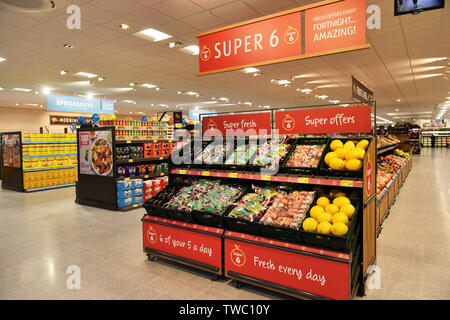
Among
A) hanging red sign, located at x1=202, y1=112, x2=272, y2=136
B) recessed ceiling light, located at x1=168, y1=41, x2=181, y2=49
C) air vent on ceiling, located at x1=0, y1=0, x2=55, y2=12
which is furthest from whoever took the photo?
recessed ceiling light, located at x1=168, y1=41, x2=181, y2=49

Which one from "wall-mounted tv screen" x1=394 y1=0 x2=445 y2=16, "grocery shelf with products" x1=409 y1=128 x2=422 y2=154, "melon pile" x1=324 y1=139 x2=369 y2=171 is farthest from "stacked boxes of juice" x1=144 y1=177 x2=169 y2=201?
"grocery shelf with products" x1=409 y1=128 x2=422 y2=154

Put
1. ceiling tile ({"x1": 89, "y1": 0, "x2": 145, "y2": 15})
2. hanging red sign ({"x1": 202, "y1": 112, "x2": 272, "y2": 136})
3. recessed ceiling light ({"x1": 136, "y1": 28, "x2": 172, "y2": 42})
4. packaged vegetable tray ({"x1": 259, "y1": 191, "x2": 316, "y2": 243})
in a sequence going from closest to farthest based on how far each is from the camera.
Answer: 1. packaged vegetable tray ({"x1": 259, "y1": 191, "x2": 316, "y2": 243})
2. hanging red sign ({"x1": 202, "y1": 112, "x2": 272, "y2": 136})
3. ceiling tile ({"x1": 89, "y1": 0, "x2": 145, "y2": 15})
4. recessed ceiling light ({"x1": 136, "y1": 28, "x2": 172, "y2": 42})

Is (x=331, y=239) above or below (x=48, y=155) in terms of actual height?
below

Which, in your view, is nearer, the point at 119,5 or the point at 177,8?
the point at 119,5

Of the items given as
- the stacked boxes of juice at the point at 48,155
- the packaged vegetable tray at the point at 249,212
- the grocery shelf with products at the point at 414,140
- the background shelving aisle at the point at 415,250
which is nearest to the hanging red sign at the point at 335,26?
the packaged vegetable tray at the point at 249,212

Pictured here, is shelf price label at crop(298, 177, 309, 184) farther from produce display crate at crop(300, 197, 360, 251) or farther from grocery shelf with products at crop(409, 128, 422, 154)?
grocery shelf with products at crop(409, 128, 422, 154)

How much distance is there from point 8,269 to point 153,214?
1785mm

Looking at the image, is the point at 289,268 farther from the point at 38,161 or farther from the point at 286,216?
the point at 38,161

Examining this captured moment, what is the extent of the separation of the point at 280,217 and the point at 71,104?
373 inches

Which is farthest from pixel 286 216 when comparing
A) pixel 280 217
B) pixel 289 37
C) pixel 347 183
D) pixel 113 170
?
pixel 113 170

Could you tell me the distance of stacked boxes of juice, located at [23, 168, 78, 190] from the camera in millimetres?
8719

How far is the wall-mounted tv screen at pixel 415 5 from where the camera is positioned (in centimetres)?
310

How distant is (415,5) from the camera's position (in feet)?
10.6
